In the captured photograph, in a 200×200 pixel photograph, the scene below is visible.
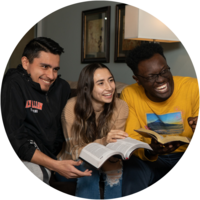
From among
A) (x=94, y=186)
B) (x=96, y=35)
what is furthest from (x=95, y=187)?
(x=96, y=35)

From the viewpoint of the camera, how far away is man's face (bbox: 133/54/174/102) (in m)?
1.72

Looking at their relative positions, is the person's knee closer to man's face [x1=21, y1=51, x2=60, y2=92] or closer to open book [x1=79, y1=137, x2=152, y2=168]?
open book [x1=79, y1=137, x2=152, y2=168]

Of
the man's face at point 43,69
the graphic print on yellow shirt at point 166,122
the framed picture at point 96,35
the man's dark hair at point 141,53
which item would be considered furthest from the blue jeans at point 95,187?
the framed picture at point 96,35

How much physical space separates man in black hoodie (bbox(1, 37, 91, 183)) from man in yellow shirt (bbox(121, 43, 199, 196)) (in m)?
0.45

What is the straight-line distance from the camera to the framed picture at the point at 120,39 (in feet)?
9.68

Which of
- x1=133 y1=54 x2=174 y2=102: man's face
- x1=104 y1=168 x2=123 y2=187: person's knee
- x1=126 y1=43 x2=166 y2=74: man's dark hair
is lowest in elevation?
x1=104 y1=168 x2=123 y2=187: person's knee

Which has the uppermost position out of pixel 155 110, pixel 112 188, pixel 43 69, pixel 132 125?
pixel 43 69

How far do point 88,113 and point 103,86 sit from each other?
22cm

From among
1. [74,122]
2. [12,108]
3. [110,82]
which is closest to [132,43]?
[110,82]

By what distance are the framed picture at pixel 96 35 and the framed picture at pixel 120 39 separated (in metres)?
0.14

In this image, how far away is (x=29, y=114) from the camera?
5.37 ft

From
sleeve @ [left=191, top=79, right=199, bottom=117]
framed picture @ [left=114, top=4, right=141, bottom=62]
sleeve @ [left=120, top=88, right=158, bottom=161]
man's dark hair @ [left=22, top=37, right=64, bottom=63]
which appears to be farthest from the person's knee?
framed picture @ [left=114, top=4, right=141, bottom=62]

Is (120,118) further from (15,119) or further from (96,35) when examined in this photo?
(96,35)

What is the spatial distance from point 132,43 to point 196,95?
135 cm
